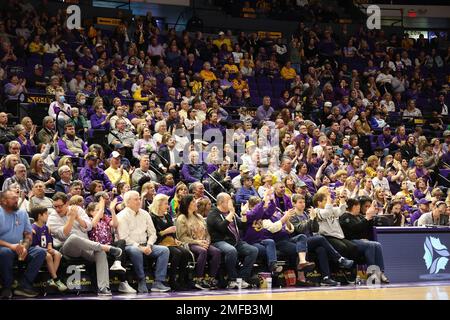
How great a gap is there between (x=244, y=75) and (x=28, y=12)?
5.78 metres

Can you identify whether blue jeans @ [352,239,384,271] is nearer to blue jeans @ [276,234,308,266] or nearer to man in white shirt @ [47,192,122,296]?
blue jeans @ [276,234,308,266]

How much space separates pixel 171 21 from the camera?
79.2ft

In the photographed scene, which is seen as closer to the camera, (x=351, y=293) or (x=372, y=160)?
(x=351, y=293)

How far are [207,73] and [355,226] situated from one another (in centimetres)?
811

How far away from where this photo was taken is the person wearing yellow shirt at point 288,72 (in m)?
21.8

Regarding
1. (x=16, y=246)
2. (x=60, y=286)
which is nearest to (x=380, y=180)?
(x=60, y=286)

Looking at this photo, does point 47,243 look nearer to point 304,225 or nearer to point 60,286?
point 60,286

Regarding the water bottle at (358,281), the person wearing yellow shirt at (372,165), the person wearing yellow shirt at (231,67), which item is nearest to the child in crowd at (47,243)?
the water bottle at (358,281)

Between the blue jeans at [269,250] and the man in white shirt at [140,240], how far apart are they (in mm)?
1693

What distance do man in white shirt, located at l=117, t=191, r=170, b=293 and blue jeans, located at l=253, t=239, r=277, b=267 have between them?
66.7 inches

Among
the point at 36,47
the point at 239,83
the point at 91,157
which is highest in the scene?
the point at 36,47

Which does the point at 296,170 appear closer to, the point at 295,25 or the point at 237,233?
the point at 237,233

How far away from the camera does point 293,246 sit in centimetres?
1232

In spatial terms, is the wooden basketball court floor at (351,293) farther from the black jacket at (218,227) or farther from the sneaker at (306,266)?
the black jacket at (218,227)
